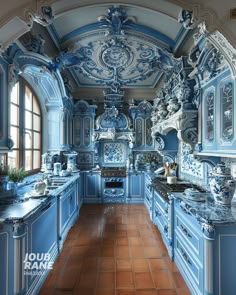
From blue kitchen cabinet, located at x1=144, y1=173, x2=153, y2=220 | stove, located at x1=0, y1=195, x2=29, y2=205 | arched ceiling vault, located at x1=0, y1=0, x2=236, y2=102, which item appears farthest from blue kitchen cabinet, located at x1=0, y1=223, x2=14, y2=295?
blue kitchen cabinet, located at x1=144, y1=173, x2=153, y2=220

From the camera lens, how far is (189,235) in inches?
75.4

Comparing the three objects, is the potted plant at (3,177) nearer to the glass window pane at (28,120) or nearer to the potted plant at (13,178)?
the potted plant at (13,178)

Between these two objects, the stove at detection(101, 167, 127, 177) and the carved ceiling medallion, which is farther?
the stove at detection(101, 167, 127, 177)

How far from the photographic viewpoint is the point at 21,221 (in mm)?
1500

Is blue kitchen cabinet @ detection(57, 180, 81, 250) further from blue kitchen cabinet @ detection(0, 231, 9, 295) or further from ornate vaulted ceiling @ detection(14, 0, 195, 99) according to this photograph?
ornate vaulted ceiling @ detection(14, 0, 195, 99)

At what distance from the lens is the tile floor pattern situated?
6.52 ft

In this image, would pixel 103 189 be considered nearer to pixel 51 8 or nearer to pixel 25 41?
pixel 25 41

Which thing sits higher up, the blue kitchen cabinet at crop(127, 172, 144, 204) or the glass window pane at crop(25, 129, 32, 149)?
the glass window pane at crop(25, 129, 32, 149)

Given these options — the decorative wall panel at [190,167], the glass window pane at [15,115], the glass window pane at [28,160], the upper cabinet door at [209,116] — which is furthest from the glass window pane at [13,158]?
the upper cabinet door at [209,116]

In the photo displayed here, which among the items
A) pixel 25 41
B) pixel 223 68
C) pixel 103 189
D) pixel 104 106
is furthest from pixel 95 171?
pixel 223 68

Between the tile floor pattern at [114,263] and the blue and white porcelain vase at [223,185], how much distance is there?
0.97 m

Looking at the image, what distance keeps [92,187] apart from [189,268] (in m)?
3.32

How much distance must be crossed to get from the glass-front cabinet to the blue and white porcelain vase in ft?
0.59

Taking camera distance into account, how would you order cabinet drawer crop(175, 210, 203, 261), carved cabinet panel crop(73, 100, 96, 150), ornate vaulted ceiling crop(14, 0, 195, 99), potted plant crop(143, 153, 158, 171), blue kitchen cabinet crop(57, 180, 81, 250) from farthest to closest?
carved cabinet panel crop(73, 100, 96, 150) < potted plant crop(143, 153, 158, 171) < blue kitchen cabinet crop(57, 180, 81, 250) < ornate vaulted ceiling crop(14, 0, 195, 99) < cabinet drawer crop(175, 210, 203, 261)
